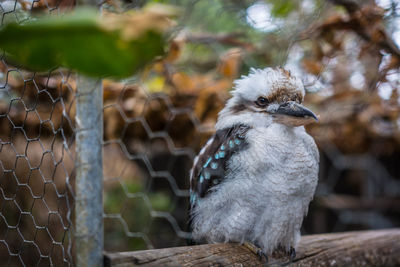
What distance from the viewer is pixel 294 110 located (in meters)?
1.00

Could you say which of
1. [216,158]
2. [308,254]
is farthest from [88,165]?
[308,254]

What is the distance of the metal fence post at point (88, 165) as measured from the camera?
33.4 inches

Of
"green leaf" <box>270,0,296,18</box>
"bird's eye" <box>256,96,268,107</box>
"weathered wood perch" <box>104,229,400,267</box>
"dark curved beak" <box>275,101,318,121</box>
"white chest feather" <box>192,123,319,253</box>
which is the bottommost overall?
"weathered wood perch" <box>104,229,400,267</box>

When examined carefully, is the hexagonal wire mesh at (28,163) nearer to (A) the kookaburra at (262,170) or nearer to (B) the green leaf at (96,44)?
(A) the kookaburra at (262,170)

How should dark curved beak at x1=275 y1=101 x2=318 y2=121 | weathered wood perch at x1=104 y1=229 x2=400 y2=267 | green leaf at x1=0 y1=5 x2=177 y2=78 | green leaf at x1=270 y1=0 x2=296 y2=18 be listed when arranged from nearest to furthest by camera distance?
green leaf at x1=0 y1=5 x2=177 y2=78 → weathered wood perch at x1=104 y1=229 x2=400 y2=267 → dark curved beak at x1=275 y1=101 x2=318 y2=121 → green leaf at x1=270 y1=0 x2=296 y2=18

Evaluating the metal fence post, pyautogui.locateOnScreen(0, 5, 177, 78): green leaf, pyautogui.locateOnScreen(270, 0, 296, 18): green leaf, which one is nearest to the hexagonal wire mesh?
the metal fence post

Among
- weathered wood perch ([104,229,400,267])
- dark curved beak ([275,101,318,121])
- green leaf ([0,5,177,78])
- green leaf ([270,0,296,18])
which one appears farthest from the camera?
green leaf ([270,0,296,18])

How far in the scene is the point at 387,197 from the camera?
2430 millimetres

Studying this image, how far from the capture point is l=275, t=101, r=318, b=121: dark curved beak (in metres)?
0.98

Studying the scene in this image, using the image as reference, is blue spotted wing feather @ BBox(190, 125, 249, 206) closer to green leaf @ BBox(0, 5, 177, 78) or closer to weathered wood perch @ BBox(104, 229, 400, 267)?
weathered wood perch @ BBox(104, 229, 400, 267)

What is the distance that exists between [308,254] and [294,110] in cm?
43

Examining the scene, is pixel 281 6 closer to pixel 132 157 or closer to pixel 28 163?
pixel 132 157

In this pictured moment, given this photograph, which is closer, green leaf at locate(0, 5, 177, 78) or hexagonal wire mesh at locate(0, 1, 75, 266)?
green leaf at locate(0, 5, 177, 78)

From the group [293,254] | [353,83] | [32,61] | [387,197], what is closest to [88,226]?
[293,254]
